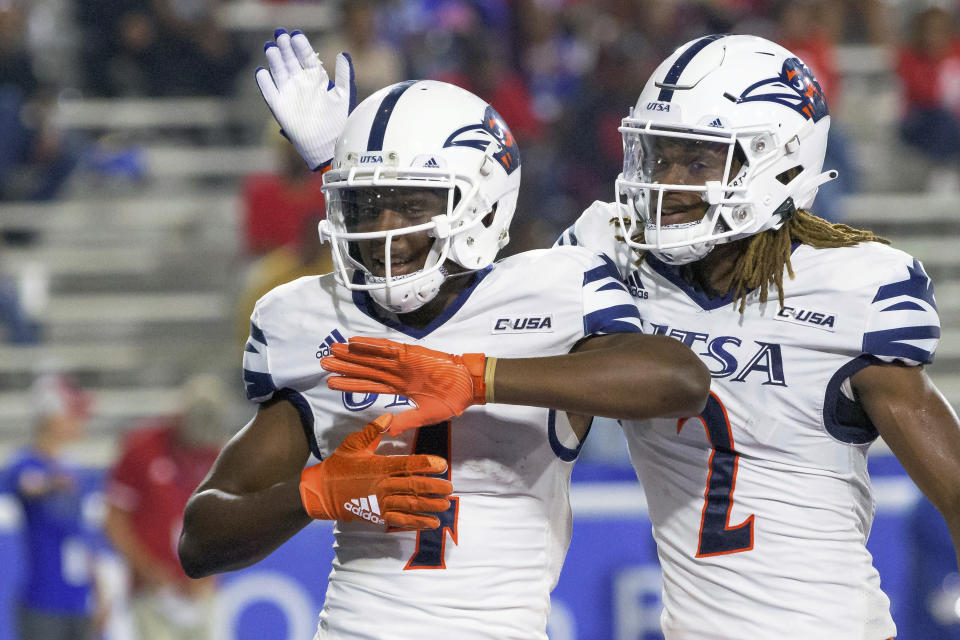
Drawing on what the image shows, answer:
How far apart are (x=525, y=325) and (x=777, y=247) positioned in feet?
1.74

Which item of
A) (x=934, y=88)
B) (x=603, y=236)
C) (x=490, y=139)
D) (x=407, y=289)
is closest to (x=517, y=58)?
(x=934, y=88)

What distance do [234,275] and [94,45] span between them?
164 centimetres

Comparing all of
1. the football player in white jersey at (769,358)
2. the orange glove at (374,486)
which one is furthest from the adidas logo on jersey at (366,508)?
the football player in white jersey at (769,358)

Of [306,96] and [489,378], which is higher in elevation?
[306,96]

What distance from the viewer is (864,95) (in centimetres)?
795

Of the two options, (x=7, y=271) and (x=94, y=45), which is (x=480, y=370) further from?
(x=94, y=45)

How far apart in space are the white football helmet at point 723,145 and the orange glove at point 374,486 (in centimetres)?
63

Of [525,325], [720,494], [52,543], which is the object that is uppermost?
[525,325]

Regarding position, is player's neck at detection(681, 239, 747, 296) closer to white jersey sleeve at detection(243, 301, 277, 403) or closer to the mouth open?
the mouth open

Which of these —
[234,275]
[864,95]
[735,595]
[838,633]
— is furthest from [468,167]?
[864,95]

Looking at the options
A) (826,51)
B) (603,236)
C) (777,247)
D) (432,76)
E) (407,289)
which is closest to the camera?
(407,289)

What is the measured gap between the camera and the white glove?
2625mm

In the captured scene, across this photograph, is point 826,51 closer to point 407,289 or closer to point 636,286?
point 636,286

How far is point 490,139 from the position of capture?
2279 mm
